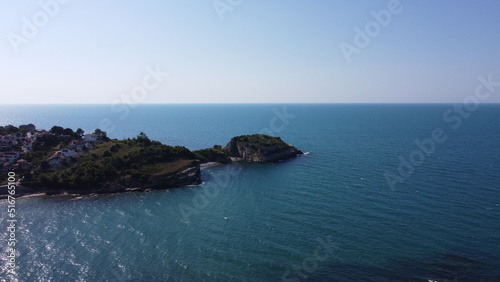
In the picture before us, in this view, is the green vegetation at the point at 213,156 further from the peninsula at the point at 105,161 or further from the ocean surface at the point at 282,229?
the ocean surface at the point at 282,229

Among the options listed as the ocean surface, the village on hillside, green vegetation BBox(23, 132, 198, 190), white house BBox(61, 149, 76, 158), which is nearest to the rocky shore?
green vegetation BBox(23, 132, 198, 190)

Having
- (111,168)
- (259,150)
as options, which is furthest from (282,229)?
(259,150)

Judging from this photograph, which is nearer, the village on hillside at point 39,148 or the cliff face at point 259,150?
the village on hillside at point 39,148

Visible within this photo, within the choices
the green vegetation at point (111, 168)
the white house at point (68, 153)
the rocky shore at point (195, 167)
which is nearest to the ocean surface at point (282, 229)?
the rocky shore at point (195, 167)

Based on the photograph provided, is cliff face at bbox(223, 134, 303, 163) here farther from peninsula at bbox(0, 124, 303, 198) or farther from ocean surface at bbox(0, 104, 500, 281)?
ocean surface at bbox(0, 104, 500, 281)

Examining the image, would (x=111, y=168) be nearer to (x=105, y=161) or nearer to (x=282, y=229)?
(x=105, y=161)

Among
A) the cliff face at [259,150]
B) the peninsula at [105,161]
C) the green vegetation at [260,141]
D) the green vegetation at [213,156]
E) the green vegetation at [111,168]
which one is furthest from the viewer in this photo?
the green vegetation at [260,141]
